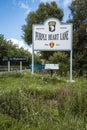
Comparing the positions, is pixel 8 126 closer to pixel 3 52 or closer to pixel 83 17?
pixel 83 17

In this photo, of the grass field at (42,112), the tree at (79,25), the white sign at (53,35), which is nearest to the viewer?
the grass field at (42,112)

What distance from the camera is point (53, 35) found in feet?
60.8

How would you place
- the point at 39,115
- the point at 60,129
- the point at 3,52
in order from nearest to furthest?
the point at 60,129
the point at 39,115
the point at 3,52

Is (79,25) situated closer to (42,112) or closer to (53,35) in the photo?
(53,35)

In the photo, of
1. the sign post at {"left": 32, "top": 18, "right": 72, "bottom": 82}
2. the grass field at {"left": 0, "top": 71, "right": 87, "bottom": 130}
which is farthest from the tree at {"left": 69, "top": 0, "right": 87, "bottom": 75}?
the grass field at {"left": 0, "top": 71, "right": 87, "bottom": 130}

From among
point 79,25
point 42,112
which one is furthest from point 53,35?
point 79,25

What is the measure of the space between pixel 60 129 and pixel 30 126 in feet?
2.08

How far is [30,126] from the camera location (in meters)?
6.01

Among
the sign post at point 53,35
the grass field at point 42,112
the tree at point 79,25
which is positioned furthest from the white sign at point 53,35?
the tree at point 79,25

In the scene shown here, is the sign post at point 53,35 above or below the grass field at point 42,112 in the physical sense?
above

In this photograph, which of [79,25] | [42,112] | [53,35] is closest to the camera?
[42,112]

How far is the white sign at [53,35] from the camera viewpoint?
1845 centimetres

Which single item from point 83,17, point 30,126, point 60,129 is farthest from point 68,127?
point 83,17

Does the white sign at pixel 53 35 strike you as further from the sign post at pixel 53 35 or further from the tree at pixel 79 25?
the tree at pixel 79 25
